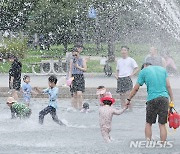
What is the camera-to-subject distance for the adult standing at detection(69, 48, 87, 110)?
16500mm

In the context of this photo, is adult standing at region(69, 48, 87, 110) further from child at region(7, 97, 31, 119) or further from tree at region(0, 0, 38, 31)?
tree at region(0, 0, 38, 31)

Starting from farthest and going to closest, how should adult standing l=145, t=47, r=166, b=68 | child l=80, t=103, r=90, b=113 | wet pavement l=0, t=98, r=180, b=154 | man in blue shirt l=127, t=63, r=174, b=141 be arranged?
child l=80, t=103, r=90, b=113 → adult standing l=145, t=47, r=166, b=68 → man in blue shirt l=127, t=63, r=174, b=141 → wet pavement l=0, t=98, r=180, b=154

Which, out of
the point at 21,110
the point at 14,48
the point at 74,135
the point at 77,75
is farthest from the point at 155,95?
the point at 14,48

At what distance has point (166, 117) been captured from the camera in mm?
10508

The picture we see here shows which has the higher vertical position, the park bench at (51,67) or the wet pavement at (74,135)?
the park bench at (51,67)

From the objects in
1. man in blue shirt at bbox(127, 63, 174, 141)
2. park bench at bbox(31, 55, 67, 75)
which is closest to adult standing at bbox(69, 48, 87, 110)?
man in blue shirt at bbox(127, 63, 174, 141)

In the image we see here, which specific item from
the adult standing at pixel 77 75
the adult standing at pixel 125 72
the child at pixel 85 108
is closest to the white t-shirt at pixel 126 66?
the adult standing at pixel 125 72

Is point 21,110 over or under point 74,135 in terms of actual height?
over

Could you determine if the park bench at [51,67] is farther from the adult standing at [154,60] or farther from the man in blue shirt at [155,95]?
the man in blue shirt at [155,95]

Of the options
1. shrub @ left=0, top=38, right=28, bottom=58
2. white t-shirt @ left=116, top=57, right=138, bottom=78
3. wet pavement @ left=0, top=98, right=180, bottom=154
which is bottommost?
wet pavement @ left=0, top=98, right=180, bottom=154

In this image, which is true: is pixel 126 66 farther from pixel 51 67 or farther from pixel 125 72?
pixel 51 67

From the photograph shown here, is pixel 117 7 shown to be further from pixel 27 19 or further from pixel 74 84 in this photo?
pixel 74 84

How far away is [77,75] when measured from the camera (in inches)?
655

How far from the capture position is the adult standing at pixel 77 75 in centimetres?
1650
